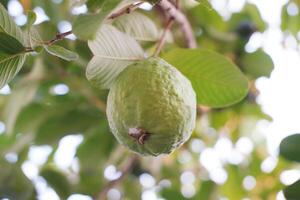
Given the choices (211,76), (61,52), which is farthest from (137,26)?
(61,52)

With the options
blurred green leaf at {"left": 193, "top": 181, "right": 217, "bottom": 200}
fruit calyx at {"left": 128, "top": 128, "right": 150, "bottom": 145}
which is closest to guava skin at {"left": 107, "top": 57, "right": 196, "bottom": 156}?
fruit calyx at {"left": 128, "top": 128, "right": 150, "bottom": 145}

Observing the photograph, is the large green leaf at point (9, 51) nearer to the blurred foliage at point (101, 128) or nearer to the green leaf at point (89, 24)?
the green leaf at point (89, 24)

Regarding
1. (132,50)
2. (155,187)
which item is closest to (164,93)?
(132,50)

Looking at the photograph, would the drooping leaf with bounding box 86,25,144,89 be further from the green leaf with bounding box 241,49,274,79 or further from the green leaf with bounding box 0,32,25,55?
the green leaf with bounding box 241,49,274,79

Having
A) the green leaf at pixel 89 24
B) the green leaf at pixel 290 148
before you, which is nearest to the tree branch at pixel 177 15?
the green leaf at pixel 89 24

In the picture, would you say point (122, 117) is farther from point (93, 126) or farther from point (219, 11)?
point (219, 11)

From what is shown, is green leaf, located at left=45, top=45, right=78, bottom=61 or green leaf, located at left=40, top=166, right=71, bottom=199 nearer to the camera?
green leaf, located at left=45, top=45, right=78, bottom=61

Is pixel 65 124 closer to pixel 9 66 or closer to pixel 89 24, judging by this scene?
pixel 9 66
